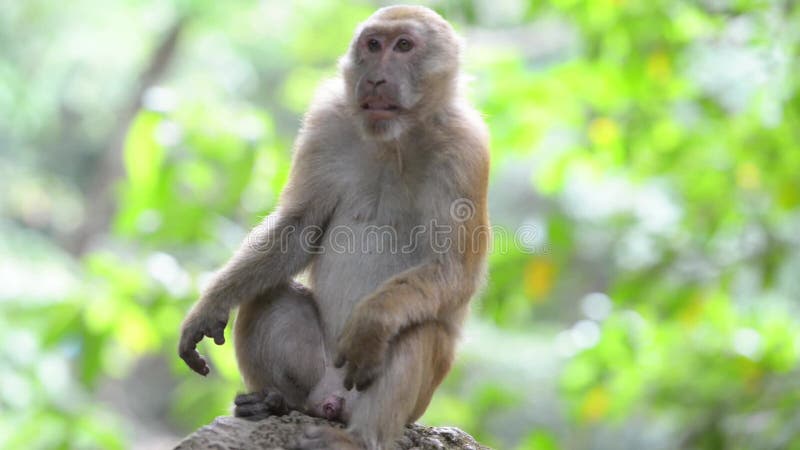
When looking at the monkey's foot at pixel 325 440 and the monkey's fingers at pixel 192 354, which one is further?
the monkey's fingers at pixel 192 354

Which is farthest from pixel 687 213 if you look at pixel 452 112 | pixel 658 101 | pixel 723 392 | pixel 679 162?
pixel 452 112

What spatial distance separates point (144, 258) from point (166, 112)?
1.33 meters

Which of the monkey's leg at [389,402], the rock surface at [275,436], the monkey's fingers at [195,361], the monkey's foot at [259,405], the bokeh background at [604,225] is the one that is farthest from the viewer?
the bokeh background at [604,225]

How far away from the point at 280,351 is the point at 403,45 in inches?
71.7

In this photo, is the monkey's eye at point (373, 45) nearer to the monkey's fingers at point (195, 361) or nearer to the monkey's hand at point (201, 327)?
the monkey's hand at point (201, 327)

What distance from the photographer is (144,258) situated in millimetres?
8516

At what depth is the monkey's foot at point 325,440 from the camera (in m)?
4.71

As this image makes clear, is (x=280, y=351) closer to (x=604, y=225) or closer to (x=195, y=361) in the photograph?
(x=195, y=361)

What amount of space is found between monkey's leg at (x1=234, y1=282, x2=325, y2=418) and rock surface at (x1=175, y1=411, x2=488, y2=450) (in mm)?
236

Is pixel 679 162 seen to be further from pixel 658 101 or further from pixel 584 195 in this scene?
pixel 584 195

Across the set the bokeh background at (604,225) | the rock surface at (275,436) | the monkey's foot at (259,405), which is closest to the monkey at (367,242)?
the monkey's foot at (259,405)

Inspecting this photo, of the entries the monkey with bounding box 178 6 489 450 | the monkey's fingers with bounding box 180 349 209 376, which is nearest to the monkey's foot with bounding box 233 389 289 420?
the monkey with bounding box 178 6 489 450

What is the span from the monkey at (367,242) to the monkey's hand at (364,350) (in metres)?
0.02

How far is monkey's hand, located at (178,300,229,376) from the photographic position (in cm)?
532
